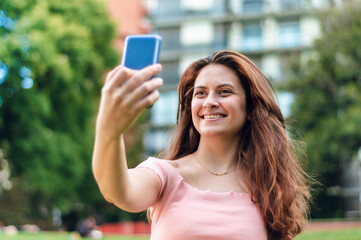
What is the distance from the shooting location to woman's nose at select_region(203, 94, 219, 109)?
2395 mm

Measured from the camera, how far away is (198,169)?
8.21 feet

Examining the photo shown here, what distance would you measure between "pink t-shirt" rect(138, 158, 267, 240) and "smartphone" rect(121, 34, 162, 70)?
27.0 inches

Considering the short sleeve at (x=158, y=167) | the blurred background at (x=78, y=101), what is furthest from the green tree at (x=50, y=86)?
the short sleeve at (x=158, y=167)

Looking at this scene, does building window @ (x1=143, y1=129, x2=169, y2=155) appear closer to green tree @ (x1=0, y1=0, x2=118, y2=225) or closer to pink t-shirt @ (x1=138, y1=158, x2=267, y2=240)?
green tree @ (x1=0, y1=0, x2=118, y2=225)

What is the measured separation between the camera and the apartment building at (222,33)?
41.8 meters

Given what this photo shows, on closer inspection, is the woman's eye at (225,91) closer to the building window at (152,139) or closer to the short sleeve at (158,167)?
the short sleeve at (158,167)

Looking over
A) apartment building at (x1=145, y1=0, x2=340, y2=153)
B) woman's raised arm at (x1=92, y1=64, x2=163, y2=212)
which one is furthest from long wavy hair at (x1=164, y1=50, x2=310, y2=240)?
apartment building at (x1=145, y1=0, x2=340, y2=153)

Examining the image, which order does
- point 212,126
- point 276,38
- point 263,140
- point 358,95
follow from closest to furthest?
point 212,126, point 263,140, point 358,95, point 276,38

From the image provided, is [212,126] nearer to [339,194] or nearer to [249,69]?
[249,69]

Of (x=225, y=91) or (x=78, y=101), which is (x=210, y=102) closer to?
(x=225, y=91)

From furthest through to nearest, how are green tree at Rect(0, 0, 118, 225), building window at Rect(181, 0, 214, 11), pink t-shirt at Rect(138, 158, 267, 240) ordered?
building window at Rect(181, 0, 214, 11) < green tree at Rect(0, 0, 118, 225) < pink t-shirt at Rect(138, 158, 267, 240)

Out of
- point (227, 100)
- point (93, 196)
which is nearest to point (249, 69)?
point (227, 100)

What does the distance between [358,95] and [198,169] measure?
2161 cm

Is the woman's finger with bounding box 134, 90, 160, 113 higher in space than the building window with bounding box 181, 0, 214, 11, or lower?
lower
